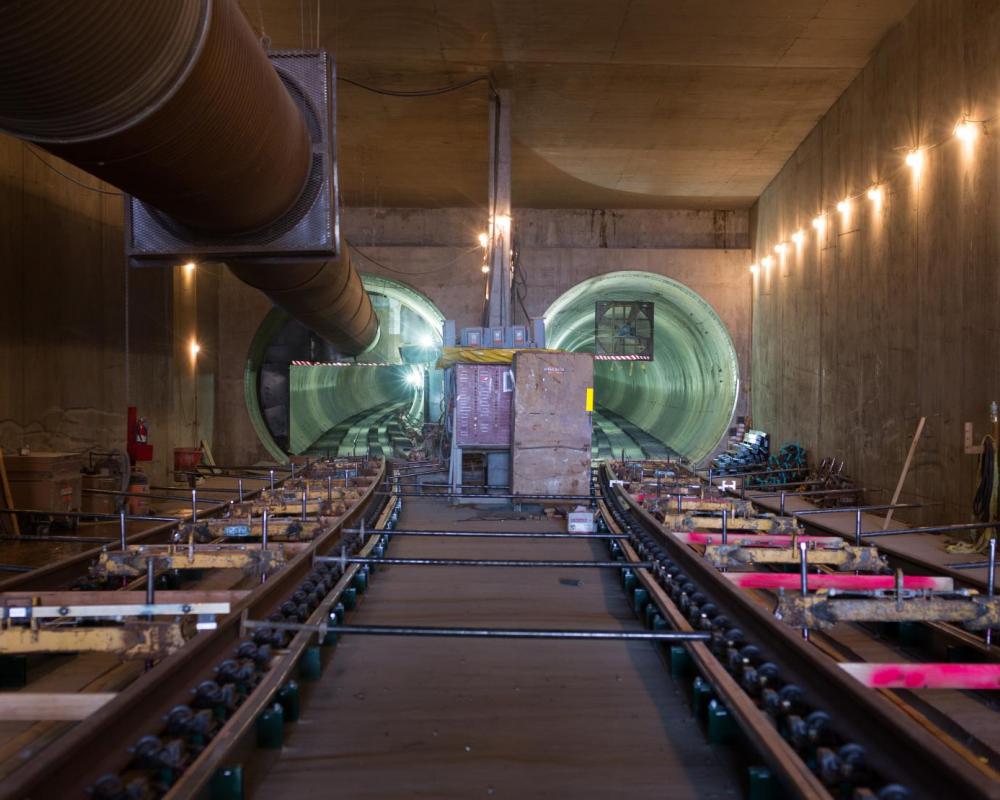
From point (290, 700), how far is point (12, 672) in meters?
1.66

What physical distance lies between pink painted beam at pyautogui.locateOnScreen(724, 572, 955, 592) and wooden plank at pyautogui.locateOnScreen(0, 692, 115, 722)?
3120mm

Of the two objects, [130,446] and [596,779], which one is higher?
A: [130,446]

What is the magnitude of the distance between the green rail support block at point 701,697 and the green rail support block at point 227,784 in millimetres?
1770

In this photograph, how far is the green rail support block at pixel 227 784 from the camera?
7.59 feet

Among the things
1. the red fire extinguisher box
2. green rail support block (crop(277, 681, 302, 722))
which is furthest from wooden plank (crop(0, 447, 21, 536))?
green rail support block (crop(277, 681, 302, 722))

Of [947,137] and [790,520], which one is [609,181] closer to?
[947,137]

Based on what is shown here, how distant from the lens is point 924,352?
9047 millimetres

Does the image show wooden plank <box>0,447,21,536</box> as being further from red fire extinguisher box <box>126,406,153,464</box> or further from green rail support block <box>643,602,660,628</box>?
green rail support block <box>643,602,660,628</box>

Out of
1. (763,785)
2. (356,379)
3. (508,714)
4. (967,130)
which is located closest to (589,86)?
(967,130)

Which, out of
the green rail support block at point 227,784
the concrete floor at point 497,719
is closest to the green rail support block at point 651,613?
the concrete floor at point 497,719

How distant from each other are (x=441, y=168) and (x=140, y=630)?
41.8ft

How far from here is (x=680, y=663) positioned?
353cm

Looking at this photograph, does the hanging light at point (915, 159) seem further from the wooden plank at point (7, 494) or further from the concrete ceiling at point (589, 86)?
the wooden plank at point (7, 494)

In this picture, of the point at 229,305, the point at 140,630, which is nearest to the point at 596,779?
the point at 140,630
